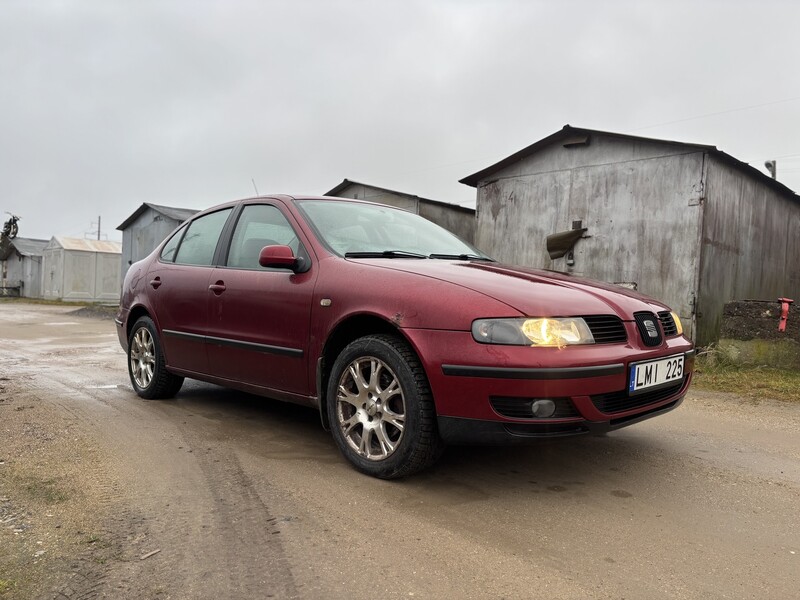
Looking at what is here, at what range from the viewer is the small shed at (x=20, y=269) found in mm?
34625

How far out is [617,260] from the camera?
33.8 feet

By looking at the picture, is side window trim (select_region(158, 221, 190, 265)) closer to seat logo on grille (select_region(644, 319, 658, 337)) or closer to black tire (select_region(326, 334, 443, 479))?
black tire (select_region(326, 334, 443, 479))

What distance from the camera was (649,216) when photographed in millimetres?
9828

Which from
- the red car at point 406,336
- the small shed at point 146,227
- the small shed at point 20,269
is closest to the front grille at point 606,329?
the red car at point 406,336

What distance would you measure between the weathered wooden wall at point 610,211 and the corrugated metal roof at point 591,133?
117 mm

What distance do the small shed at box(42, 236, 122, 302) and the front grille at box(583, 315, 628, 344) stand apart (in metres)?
30.3

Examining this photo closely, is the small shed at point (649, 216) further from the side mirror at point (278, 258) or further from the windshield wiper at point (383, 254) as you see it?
the side mirror at point (278, 258)

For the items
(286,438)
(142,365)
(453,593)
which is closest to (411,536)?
(453,593)

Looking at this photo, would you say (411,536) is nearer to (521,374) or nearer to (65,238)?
(521,374)

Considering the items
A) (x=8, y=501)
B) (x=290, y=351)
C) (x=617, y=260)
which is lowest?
(x=8, y=501)

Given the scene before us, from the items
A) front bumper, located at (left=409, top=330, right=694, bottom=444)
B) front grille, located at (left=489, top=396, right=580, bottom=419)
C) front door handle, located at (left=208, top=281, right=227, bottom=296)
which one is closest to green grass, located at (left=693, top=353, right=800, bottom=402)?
front bumper, located at (left=409, top=330, right=694, bottom=444)

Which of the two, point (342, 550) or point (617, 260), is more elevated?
point (617, 260)

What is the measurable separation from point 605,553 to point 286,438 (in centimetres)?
218

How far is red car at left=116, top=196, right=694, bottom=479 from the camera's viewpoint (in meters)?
2.71
